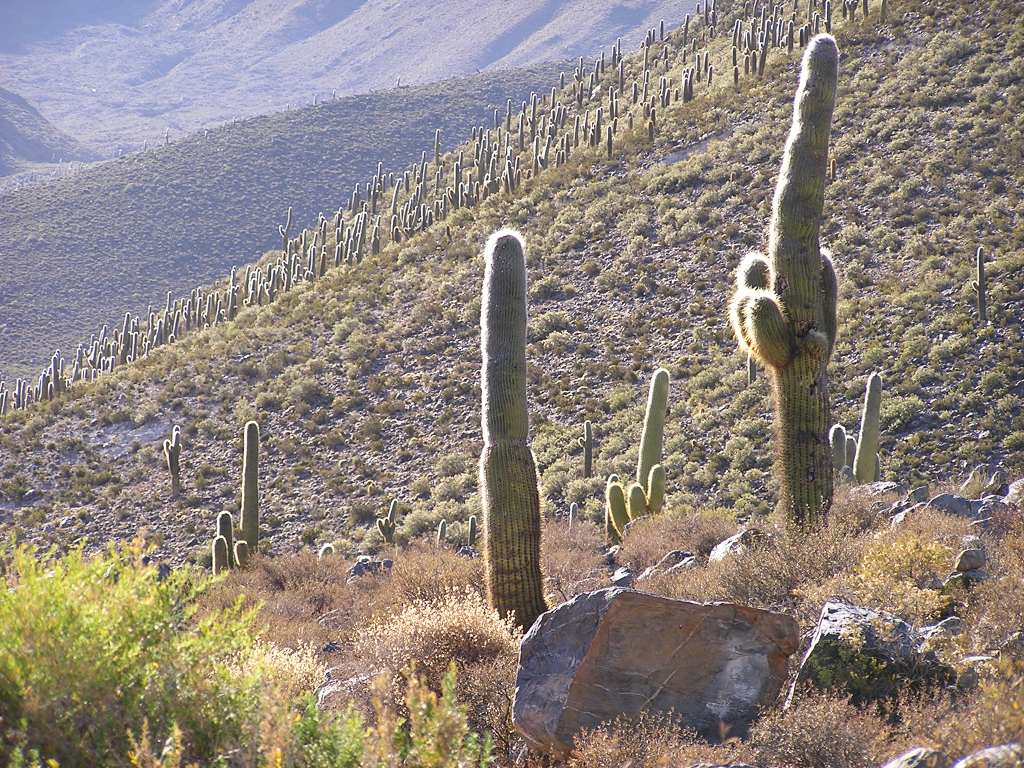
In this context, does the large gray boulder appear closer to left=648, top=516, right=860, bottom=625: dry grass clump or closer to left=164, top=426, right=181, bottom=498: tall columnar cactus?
left=648, top=516, right=860, bottom=625: dry grass clump

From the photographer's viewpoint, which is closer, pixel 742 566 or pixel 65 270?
pixel 742 566

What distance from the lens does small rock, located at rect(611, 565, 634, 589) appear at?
11.7 m

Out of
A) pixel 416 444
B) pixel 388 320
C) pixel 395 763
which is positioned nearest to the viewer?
pixel 395 763

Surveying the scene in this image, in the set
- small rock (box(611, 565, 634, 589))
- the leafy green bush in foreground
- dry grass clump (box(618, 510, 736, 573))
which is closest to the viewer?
the leafy green bush in foreground

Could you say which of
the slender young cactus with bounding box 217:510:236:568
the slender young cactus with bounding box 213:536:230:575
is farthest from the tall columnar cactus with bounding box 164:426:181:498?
the slender young cactus with bounding box 213:536:230:575

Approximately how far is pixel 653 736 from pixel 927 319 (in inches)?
A: 843

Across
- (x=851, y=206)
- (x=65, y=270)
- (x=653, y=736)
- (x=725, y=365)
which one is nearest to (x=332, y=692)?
(x=653, y=736)

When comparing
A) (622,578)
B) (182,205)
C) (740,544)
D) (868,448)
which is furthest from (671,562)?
(182,205)

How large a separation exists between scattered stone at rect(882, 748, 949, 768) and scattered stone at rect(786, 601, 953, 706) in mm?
1285

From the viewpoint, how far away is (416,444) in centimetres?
2941

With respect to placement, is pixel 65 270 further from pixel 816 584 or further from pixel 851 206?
pixel 816 584

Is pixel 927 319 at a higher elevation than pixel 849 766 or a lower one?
higher

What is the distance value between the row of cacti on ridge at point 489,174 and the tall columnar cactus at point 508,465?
30990mm

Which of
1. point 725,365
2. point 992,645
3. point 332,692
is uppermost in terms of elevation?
point 725,365
